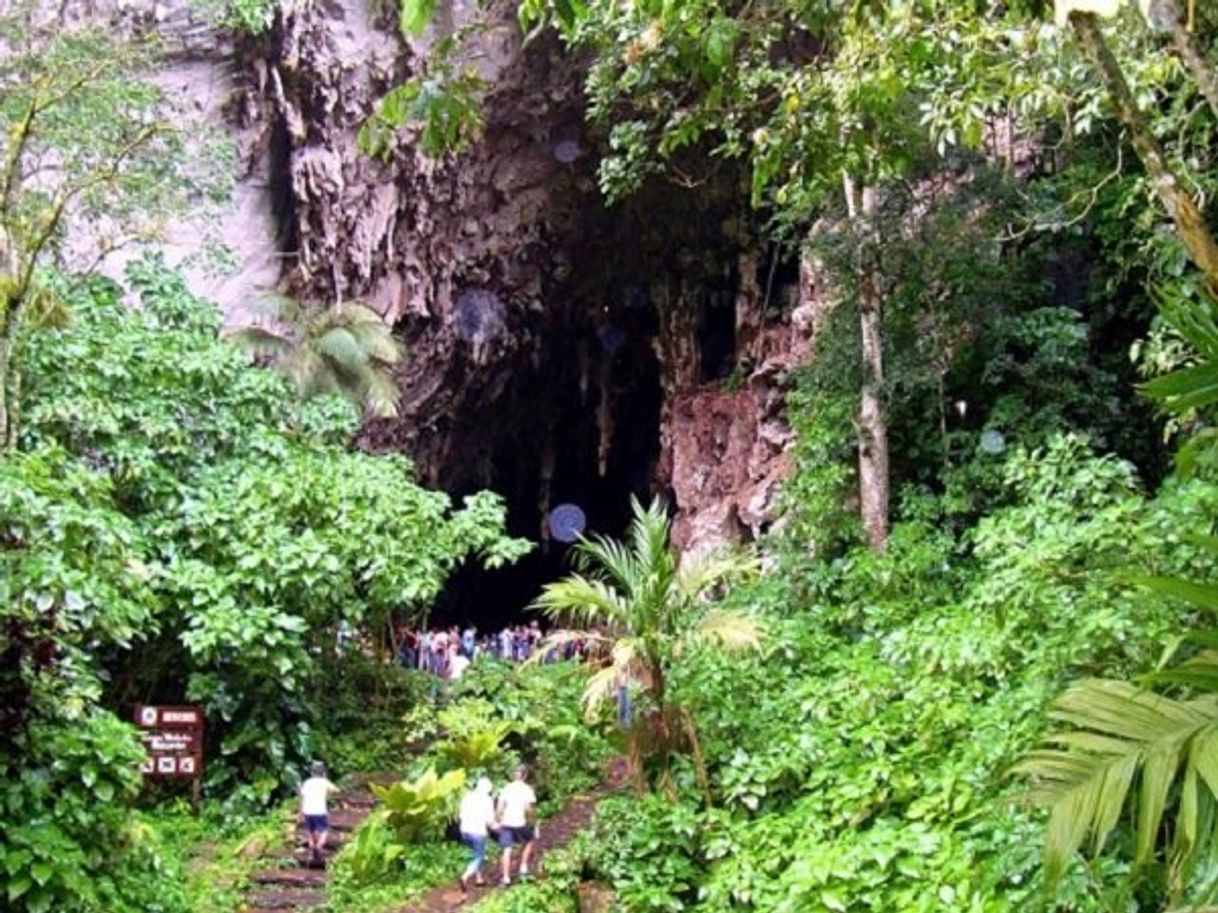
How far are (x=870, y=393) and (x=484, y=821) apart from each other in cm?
395

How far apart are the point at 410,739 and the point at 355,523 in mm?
1945

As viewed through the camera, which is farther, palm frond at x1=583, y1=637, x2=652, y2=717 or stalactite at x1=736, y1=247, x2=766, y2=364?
stalactite at x1=736, y1=247, x2=766, y2=364


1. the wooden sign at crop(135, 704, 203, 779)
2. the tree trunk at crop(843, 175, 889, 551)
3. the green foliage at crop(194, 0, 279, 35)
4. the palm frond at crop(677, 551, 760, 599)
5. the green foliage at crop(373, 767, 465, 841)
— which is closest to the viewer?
the palm frond at crop(677, 551, 760, 599)

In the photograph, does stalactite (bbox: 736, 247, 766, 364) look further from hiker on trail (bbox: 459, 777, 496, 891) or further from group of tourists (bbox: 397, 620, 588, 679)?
hiker on trail (bbox: 459, 777, 496, 891)

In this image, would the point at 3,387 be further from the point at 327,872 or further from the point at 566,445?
the point at 566,445

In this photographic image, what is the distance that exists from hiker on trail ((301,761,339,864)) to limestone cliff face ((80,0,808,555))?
583 cm

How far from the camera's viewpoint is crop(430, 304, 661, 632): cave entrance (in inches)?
641

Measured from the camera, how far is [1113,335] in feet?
28.7

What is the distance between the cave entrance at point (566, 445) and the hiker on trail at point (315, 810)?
8544mm

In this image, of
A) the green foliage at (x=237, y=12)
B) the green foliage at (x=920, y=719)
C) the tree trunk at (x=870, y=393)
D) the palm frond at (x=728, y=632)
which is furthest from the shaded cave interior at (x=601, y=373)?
the palm frond at (x=728, y=632)

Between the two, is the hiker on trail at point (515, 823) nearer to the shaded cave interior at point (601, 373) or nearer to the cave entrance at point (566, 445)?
the shaded cave interior at point (601, 373)

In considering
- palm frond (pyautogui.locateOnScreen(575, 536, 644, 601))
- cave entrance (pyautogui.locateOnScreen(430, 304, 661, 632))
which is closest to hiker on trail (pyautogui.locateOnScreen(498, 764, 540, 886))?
palm frond (pyautogui.locateOnScreen(575, 536, 644, 601))

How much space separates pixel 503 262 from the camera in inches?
550

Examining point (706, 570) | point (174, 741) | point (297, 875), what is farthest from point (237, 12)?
point (297, 875)
